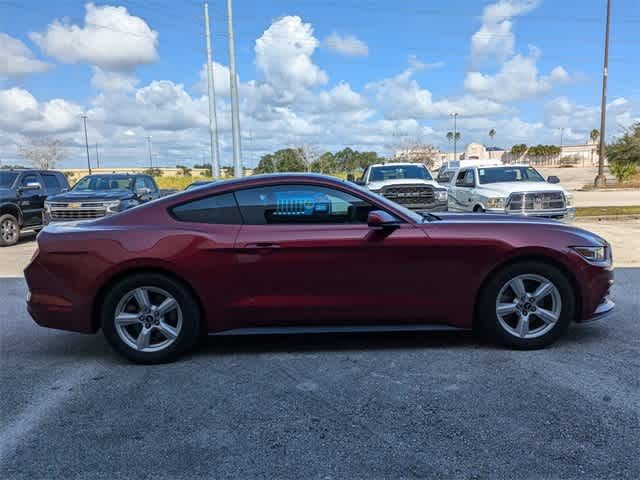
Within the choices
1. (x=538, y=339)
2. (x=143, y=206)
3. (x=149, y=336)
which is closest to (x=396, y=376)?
(x=538, y=339)

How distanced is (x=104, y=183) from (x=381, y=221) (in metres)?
10.8

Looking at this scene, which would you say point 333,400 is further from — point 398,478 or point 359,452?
point 398,478

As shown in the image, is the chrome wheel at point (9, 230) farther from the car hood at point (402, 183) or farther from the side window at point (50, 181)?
the car hood at point (402, 183)

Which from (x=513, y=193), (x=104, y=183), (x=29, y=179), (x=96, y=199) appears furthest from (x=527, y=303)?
(x=29, y=179)

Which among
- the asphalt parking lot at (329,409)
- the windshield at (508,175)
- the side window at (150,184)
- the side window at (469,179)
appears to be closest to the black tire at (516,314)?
the asphalt parking lot at (329,409)

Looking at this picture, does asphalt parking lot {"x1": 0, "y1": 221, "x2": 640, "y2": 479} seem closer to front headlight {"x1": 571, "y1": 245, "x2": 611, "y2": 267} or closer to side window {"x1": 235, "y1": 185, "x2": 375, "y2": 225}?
front headlight {"x1": 571, "y1": 245, "x2": 611, "y2": 267}

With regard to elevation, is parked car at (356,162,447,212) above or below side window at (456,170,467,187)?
below

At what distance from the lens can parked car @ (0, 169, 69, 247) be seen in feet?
41.4

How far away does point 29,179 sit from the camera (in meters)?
13.7

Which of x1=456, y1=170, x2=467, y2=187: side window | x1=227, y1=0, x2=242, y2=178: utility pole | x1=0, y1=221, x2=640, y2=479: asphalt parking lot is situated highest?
x1=227, y1=0, x2=242, y2=178: utility pole

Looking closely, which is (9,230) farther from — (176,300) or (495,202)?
(495,202)

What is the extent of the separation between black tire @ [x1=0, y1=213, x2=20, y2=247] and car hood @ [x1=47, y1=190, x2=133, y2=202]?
5.87ft

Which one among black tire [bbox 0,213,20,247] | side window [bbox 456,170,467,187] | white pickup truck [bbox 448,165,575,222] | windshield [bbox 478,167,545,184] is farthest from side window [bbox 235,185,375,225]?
black tire [bbox 0,213,20,247]

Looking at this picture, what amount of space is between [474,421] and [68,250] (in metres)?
3.40
